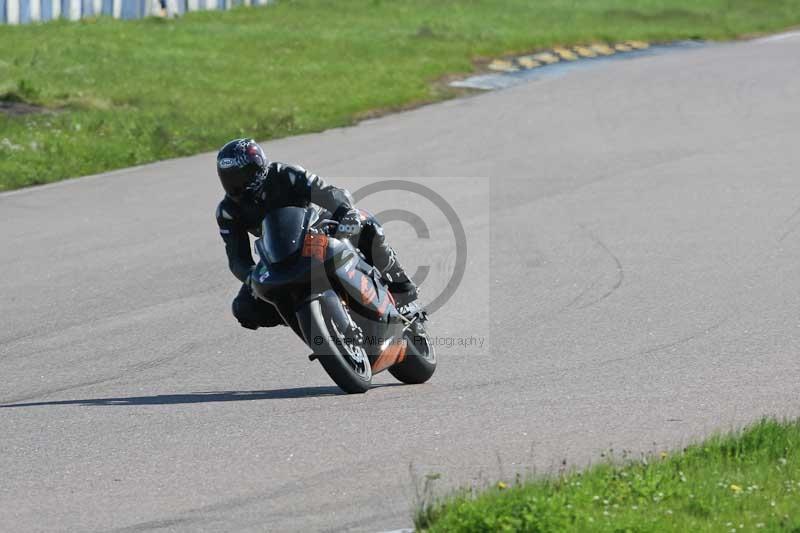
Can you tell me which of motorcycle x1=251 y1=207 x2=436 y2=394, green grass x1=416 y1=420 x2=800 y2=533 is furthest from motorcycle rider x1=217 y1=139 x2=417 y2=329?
green grass x1=416 y1=420 x2=800 y2=533

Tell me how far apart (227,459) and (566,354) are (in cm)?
324

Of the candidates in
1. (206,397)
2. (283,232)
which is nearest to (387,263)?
(283,232)

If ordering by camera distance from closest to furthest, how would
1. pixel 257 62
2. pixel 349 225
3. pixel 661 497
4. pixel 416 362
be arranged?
pixel 661 497 < pixel 349 225 < pixel 416 362 < pixel 257 62

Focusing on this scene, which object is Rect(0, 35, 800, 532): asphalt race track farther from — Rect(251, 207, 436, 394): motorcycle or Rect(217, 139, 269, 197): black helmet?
Rect(217, 139, 269, 197): black helmet

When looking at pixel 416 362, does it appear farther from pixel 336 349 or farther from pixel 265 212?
pixel 265 212

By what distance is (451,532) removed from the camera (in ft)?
18.6

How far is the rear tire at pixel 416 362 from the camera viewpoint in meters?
9.14

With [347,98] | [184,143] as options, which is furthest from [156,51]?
[184,143]

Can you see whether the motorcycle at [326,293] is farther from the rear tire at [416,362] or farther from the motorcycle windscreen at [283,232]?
the rear tire at [416,362]

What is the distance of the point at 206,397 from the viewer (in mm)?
8977

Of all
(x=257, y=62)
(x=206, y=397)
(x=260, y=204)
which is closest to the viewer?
(x=260, y=204)

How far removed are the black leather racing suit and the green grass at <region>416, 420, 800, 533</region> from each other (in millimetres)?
2598

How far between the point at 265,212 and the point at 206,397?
1240 millimetres

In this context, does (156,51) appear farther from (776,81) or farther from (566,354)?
(566,354)
